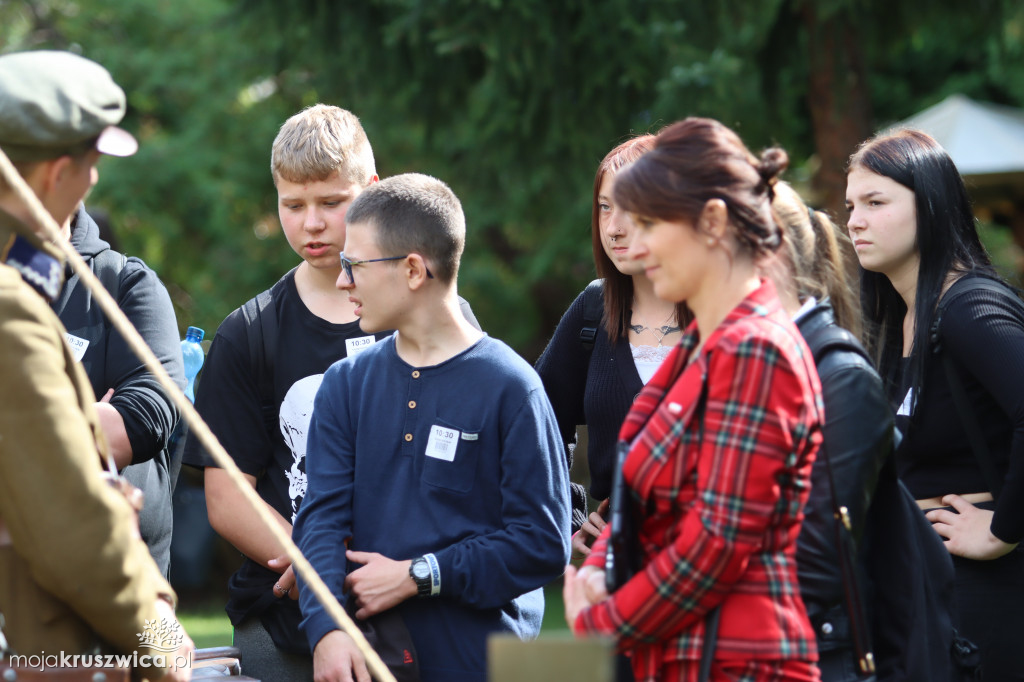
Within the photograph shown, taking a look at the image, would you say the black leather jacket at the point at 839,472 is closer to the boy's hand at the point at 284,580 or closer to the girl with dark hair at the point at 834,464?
the girl with dark hair at the point at 834,464

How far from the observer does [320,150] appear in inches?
135

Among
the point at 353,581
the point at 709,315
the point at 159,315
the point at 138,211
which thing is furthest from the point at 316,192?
the point at 138,211

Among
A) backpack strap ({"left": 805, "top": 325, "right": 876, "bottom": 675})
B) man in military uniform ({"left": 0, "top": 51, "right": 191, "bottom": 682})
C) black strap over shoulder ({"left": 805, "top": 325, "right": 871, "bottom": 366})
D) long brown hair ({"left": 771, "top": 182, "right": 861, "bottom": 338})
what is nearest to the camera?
man in military uniform ({"left": 0, "top": 51, "right": 191, "bottom": 682})

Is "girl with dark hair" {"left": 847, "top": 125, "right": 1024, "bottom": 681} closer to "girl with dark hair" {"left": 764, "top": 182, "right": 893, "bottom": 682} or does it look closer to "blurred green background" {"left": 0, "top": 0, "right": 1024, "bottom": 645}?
"girl with dark hair" {"left": 764, "top": 182, "right": 893, "bottom": 682}

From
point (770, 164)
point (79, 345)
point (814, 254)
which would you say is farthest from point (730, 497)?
point (79, 345)

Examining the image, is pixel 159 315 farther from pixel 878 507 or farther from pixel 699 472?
pixel 878 507

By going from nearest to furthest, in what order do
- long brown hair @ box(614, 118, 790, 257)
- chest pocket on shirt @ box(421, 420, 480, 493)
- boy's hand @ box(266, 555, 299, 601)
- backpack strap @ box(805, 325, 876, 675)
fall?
long brown hair @ box(614, 118, 790, 257) → backpack strap @ box(805, 325, 876, 675) → chest pocket on shirt @ box(421, 420, 480, 493) → boy's hand @ box(266, 555, 299, 601)

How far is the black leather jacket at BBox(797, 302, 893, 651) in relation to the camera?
226cm

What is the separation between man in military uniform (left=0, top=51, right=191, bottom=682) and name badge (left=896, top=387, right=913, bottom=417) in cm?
219

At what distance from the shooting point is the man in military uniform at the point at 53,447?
6.45ft

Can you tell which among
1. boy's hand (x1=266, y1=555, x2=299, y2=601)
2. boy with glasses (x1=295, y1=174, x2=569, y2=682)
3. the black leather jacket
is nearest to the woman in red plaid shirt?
the black leather jacket

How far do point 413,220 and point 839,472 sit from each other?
135 cm

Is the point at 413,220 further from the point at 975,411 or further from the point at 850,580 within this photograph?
the point at 975,411

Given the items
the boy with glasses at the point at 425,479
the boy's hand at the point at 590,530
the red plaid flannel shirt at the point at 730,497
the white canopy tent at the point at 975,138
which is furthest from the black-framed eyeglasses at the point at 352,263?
the white canopy tent at the point at 975,138
